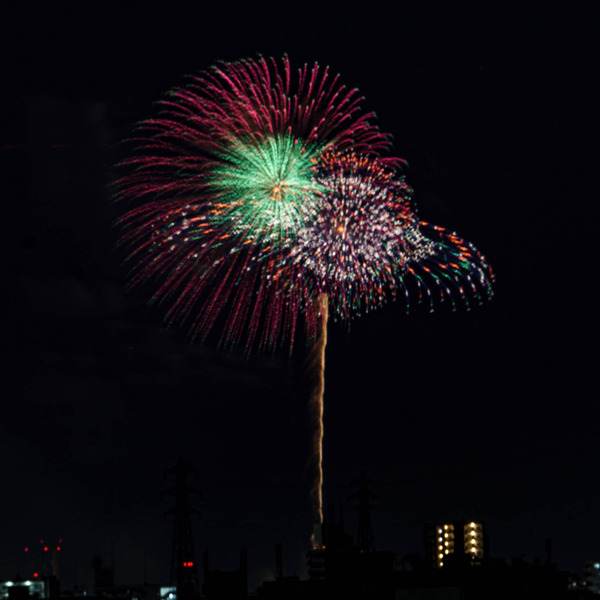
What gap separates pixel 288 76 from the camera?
202 ft

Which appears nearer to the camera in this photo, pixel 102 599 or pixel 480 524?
pixel 102 599

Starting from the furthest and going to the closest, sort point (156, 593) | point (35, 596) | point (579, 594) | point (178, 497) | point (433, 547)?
1. point (156, 593)
2. point (433, 547)
3. point (579, 594)
4. point (35, 596)
5. point (178, 497)

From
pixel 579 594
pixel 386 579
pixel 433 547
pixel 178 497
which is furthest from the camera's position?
pixel 433 547

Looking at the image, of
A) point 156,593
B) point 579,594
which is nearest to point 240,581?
point 579,594

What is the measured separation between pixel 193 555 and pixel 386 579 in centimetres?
2096

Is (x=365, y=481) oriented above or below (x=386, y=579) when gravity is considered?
above

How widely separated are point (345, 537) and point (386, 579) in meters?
11.7

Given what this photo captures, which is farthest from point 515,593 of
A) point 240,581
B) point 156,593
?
point 156,593

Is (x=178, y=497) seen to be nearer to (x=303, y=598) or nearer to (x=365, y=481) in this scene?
(x=303, y=598)

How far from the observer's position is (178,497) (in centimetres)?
8725

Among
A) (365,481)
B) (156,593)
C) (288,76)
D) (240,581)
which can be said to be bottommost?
(156,593)

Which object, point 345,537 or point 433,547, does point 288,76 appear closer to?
point 345,537

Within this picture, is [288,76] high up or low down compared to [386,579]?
up

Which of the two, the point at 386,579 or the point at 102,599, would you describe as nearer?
the point at 386,579
